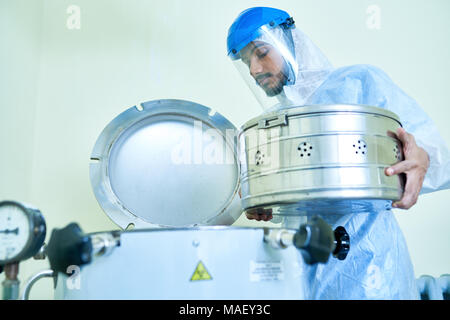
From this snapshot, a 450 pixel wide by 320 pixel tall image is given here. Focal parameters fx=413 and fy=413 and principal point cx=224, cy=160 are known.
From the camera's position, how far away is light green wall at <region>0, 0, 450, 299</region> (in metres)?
1.15

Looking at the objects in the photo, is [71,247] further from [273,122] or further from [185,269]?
[273,122]

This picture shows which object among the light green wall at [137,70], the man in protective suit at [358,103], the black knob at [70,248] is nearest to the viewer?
the black knob at [70,248]

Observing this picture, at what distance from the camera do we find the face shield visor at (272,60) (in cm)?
95

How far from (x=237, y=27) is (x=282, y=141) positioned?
0.40 metres

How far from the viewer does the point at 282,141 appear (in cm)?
67

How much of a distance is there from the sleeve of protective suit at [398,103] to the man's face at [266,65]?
10 cm

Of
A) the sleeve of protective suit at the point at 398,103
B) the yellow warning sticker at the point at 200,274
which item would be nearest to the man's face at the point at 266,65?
the sleeve of protective suit at the point at 398,103

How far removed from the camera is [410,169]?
70 cm

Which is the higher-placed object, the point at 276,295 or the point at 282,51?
the point at 282,51

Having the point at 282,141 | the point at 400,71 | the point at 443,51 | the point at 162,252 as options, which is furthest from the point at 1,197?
the point at 443,51

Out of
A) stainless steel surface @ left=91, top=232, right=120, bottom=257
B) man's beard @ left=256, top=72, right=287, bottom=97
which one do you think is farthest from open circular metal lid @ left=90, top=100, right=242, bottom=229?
stainless steel surface @ left=91, top=232, right=120, bottom=257

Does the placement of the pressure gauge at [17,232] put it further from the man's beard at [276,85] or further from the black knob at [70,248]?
the man's beard at [276,85]

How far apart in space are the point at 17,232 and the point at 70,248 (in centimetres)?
17

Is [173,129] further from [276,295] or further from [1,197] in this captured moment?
[276,295]
